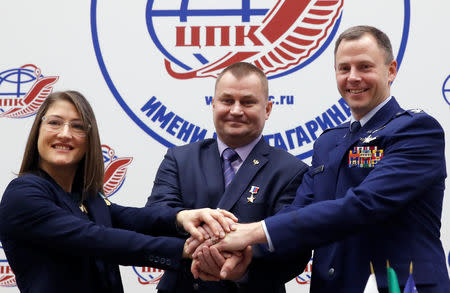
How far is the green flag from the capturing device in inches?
75.2

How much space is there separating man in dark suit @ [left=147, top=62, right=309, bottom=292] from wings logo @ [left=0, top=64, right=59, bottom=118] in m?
1.12

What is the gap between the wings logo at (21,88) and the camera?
3.43m

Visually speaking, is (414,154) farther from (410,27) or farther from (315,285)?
(410,27)

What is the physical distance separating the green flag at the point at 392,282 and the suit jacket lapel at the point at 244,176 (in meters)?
0.78

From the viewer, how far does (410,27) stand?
3248 mm

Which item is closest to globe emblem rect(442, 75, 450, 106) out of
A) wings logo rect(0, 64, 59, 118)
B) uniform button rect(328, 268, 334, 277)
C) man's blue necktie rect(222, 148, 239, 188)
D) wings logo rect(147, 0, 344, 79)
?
wings logo rect(147, 0, 344, 79)

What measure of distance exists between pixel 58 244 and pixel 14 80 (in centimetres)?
162

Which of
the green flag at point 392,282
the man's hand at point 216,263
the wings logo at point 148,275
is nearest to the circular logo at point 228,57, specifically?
the wings logo at point 148,275

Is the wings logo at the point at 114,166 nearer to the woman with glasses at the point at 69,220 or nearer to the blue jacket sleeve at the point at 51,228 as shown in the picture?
the woman with glasses at the point at 69,220

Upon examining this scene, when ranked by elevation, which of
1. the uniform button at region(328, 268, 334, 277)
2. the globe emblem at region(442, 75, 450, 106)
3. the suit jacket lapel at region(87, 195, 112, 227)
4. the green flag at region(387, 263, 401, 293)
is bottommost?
the uniform button at region(328, 268, 334, 277)

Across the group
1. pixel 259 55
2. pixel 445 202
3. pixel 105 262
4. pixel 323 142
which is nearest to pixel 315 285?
pixel 323 142

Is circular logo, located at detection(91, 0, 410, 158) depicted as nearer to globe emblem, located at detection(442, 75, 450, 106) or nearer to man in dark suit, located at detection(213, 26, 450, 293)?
globe emblem, located at detection(442, 75, 450, 106)

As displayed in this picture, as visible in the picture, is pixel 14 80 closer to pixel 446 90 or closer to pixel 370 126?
pixel 370 126

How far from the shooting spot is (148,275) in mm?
3279
